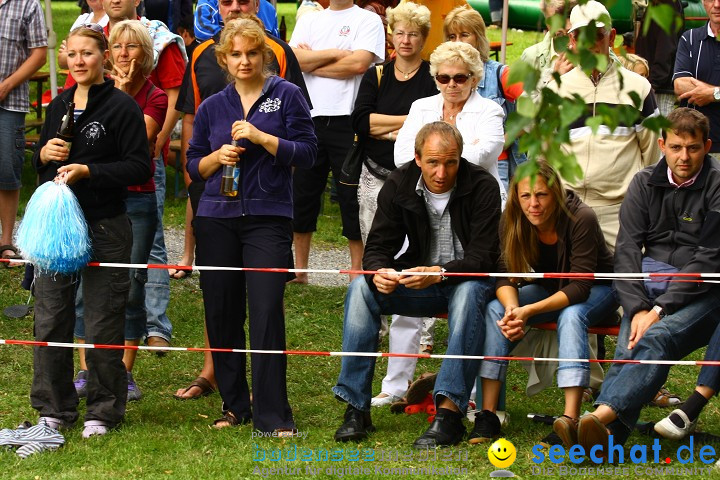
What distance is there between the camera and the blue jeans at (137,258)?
677 cm

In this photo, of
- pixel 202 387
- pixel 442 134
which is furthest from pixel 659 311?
pixel 202 387

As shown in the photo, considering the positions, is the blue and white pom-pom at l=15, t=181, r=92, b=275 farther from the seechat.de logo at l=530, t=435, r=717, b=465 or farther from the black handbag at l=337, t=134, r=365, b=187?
the seechat.de logo at l=530, t=435, r=717, b=465

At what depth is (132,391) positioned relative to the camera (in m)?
6.84

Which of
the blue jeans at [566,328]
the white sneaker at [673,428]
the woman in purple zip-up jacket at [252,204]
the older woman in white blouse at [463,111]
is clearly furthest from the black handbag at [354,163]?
the white sneaker at [673,428]

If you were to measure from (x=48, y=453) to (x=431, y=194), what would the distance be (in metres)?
2.35

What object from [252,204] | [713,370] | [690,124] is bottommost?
[713,370]

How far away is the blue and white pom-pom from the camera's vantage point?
5.78 metres

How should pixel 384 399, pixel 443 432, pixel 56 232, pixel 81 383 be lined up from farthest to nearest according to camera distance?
1. pixel 81 383
2. pixel 384 399
3. pixel 443 432
4. pixel 56 232

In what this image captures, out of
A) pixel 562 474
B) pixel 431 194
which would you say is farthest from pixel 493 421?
pixel 431 194

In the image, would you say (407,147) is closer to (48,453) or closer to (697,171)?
(697,171)

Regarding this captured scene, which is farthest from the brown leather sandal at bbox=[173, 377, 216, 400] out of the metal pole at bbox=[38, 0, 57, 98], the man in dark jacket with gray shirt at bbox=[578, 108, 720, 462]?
the metal pole at bbox=[38, 0, 57, 98]

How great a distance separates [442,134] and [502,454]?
66.0 inches

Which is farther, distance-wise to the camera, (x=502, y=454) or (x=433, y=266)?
(x=433, y=266)

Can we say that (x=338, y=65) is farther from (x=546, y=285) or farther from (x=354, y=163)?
(x=546, y=285)
